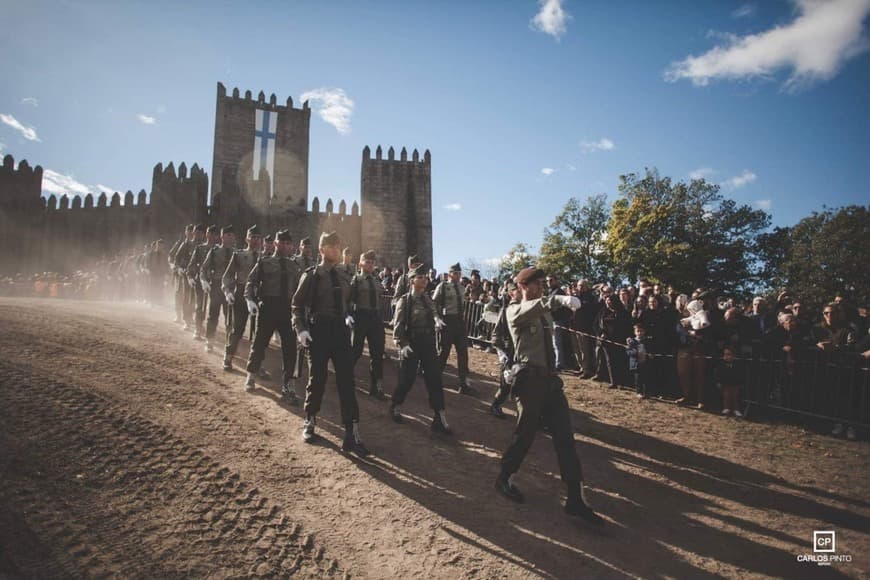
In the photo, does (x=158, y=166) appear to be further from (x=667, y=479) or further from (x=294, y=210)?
(x=667, y=479)

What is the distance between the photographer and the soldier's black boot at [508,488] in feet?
13.6

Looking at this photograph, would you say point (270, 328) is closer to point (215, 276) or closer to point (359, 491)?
point (215, 276)

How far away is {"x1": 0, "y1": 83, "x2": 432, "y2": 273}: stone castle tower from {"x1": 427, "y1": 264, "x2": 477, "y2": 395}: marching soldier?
24359 millimetres

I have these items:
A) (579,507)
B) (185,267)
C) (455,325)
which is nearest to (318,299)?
(455,325)

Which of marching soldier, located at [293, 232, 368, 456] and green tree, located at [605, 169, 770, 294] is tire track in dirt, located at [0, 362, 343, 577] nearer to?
marching soldier, located at [293, 232, 368, 456]

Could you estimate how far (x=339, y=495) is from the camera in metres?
3.98

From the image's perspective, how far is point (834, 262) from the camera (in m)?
33.1

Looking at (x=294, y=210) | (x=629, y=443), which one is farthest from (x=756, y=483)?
(x=294, y=210)

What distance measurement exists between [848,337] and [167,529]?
383 inches

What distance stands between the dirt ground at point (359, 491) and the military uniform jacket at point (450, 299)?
5.93ft

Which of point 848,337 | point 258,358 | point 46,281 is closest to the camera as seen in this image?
point 258,358

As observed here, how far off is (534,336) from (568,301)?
0.84 meters

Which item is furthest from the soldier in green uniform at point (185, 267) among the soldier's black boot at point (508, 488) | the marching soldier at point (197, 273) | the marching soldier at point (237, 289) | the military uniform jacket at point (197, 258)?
the soldier's black boot at point (508, 488)

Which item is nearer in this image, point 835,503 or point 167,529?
point 167,529
